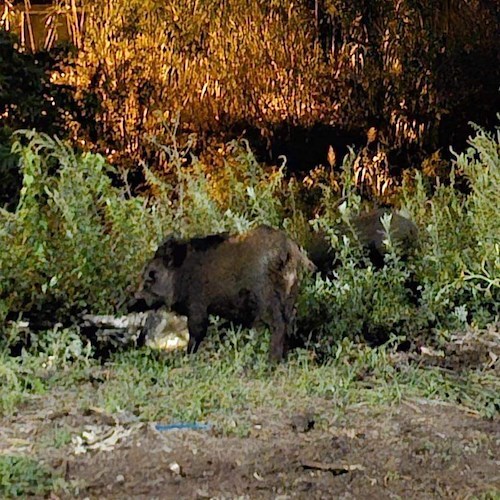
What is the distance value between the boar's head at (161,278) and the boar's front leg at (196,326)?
5.5 inches

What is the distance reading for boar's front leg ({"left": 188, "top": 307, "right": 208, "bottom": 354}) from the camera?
5.16 metres

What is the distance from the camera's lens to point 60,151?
5.93m

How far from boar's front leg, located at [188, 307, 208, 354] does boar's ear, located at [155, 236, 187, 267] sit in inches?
11.3

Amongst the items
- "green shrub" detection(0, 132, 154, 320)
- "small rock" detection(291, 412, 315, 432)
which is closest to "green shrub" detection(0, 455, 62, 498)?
"small rock" detection(291, 412, 315, 432)

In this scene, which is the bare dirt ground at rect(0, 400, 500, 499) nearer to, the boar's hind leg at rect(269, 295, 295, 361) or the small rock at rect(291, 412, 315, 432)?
the small rock at rect(291, 412, 315, 432)

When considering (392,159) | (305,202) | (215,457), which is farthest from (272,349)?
(392,159)

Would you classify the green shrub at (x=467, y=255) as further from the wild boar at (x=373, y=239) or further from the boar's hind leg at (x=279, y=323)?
the boar's hind leg at (x=279, y=323)

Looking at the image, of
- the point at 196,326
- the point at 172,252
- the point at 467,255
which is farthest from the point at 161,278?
the point at 467,255

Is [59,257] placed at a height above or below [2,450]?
above

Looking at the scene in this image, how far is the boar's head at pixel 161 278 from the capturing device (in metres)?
5.20

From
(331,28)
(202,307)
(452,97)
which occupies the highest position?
(331,28)

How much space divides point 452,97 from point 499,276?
3.72 metres

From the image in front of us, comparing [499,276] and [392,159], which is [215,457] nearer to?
[499,276]

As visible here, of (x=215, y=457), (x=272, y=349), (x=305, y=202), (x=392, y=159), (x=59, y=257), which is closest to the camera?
(x=215, y=457)
